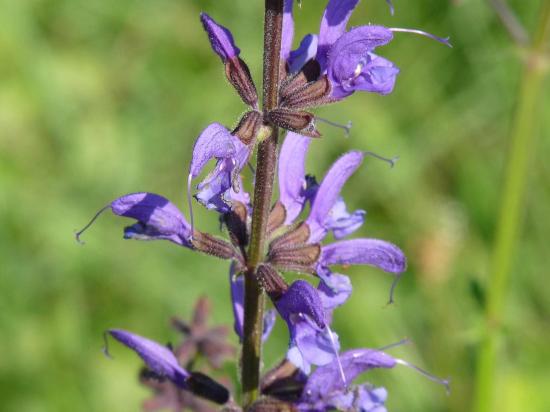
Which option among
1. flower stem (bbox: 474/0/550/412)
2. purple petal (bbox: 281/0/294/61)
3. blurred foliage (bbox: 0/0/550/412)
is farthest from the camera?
blurred foliage (bbox: 0/0/550/412)

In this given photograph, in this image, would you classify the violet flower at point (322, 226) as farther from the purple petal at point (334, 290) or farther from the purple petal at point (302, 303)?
the purple petal at point (302, 303)

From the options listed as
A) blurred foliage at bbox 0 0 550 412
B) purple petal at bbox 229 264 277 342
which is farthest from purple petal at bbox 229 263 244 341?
blurred foliage at bbox 0 0 550 412

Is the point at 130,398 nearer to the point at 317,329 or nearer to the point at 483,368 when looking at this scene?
the point at 483,368

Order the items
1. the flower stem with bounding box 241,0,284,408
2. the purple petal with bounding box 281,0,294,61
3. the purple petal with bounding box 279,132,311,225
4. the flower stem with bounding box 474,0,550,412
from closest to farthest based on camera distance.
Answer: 1. the flower stem with bounding box 241,0,284,408
2. the purple petal with bounding box 281,0,294,61
3. the purple petal with bounding box 279,132,311,225
4. the flower stem with bounding box 474,0,550,412

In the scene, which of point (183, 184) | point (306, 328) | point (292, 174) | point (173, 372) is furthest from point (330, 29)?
point (183, 184)

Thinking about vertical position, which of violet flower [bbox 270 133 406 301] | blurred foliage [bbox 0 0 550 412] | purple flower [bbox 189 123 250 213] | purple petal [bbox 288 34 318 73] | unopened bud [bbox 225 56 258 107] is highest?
purple petal [bbox 288 34 318 73]

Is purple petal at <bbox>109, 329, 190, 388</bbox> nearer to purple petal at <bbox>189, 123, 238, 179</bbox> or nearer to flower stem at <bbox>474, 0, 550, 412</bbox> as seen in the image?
purple petal at <bbox>189, 123, 238, 179</bbox>

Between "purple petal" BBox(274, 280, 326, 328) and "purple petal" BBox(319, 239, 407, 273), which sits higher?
"purple petal" BBox(319, 239, 407, 273)

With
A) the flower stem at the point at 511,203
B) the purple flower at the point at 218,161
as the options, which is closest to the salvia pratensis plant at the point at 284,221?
the purple flower at the point at 218,161
